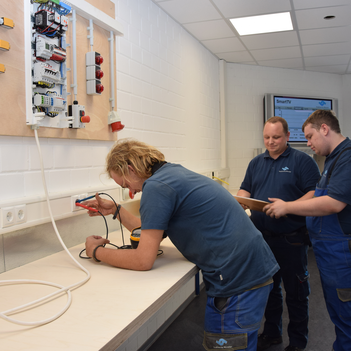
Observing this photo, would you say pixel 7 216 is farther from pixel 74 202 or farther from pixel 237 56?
pixel 237 56

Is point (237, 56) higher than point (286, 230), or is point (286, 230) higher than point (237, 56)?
→ point (237, 56)

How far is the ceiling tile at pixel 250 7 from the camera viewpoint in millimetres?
2748

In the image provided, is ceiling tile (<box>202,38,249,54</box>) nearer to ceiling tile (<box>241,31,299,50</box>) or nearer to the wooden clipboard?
ceiling tile (<box>241,31,299,50</box>)

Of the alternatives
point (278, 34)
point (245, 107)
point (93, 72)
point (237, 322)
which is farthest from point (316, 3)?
point (237, 322)

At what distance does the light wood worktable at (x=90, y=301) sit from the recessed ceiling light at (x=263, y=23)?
8.41ft

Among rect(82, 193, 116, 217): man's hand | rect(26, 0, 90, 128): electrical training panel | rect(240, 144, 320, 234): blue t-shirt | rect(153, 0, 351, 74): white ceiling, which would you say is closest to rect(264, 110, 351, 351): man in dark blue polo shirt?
rect(240, 144, 320, 234): blue t-shirt

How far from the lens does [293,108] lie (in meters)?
4.77

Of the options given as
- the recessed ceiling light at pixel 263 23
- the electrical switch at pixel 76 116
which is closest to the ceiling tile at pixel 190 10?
the recessed ceiling light at pixel 263 23

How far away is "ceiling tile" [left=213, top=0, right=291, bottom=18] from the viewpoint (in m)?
2.75

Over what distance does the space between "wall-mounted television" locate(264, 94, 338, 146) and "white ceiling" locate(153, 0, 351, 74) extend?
482mm

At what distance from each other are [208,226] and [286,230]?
1009 millimetres

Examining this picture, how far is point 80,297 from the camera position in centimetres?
109

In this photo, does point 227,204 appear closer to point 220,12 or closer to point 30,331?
point 30,331

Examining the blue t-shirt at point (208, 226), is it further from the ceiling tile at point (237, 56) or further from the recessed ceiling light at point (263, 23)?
the ceiling tile at point (237, 56)
